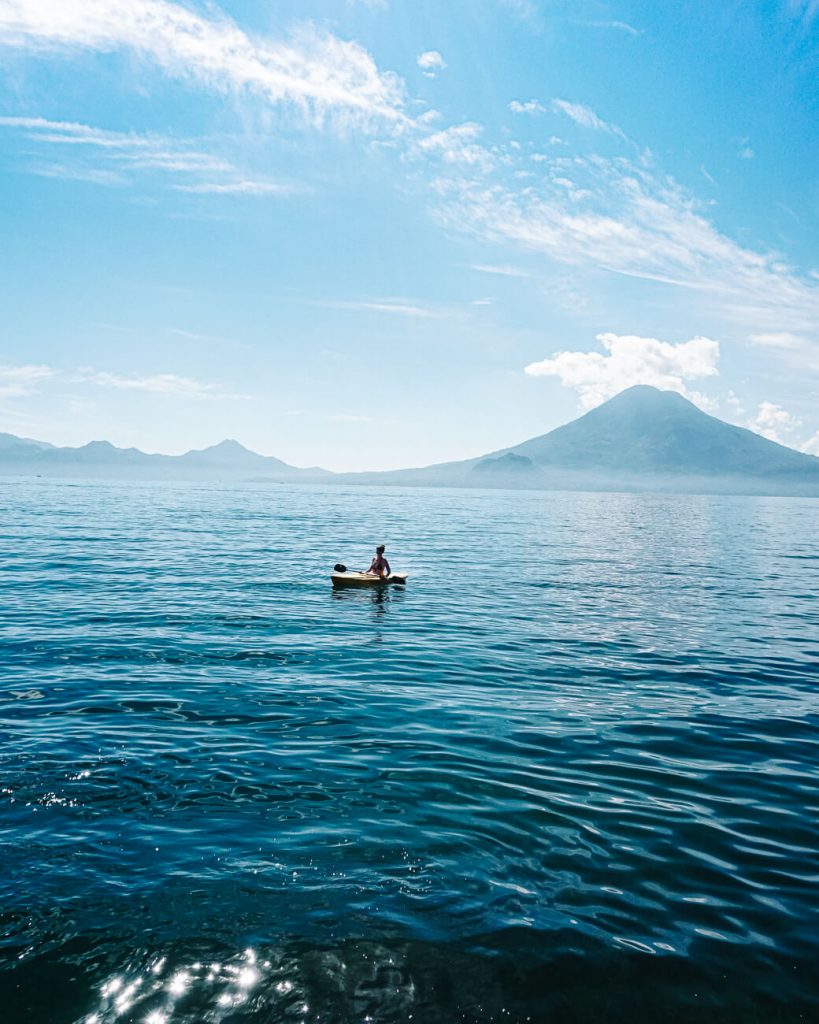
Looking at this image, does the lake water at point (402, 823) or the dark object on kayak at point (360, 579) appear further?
the dark object on kayak at point (360, 579)

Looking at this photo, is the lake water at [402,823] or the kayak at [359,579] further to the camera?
the kayak at [359,579]

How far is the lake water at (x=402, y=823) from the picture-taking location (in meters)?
6.95

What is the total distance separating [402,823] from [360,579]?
78.2 ft

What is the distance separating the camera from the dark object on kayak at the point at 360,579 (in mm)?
33625

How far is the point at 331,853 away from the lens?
9.19m

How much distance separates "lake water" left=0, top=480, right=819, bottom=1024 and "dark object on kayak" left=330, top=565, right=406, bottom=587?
8.26 meters

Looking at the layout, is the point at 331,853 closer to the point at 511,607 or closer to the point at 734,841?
the point at 734,841

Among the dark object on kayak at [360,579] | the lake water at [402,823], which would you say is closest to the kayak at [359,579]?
the dark object on kayak at [360,579]

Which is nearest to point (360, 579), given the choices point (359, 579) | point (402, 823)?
point (359, 579)

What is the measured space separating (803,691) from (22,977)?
19.2 m

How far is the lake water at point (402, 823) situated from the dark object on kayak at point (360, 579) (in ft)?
27.1

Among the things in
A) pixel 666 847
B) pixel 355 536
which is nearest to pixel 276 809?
pixel 666 847

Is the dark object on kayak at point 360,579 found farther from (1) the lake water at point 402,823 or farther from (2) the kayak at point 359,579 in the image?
(1) the lake water at point 402,823

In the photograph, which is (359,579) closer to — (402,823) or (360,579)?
(360,579)
